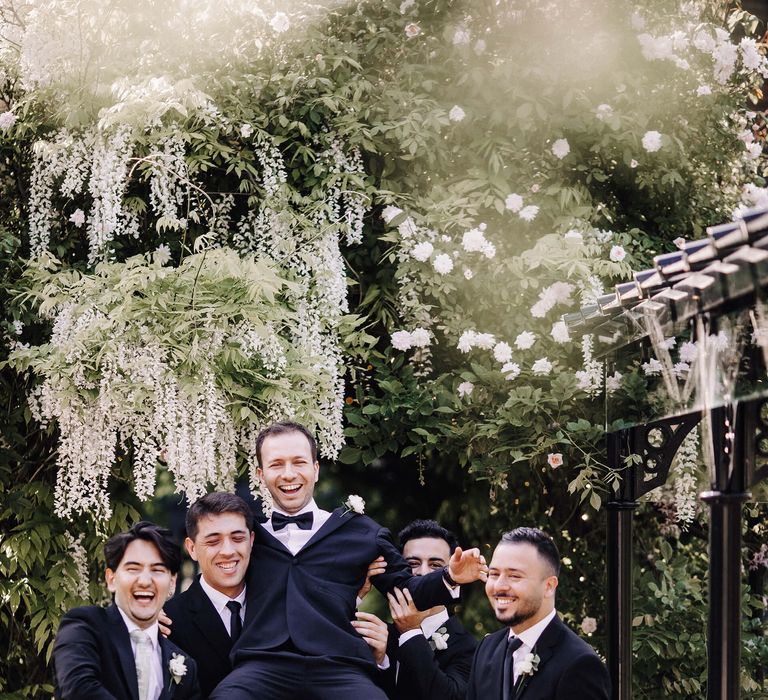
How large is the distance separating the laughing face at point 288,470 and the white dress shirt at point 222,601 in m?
0.40

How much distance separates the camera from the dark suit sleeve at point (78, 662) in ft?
11.9

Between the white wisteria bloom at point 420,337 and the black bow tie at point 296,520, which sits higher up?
the white wisteria bloom at point 420,337

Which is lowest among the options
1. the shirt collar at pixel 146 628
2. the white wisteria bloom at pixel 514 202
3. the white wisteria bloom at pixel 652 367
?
the shirt collar at pixel 146 628

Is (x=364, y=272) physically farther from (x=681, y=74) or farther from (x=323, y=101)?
(x=681, y=74)

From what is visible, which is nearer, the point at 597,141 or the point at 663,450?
the point at 663,450

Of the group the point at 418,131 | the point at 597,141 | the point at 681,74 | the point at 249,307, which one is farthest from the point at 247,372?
the point at 681,74

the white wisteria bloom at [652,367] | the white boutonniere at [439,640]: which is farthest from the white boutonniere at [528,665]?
the white wisteria bloom at [652,367]

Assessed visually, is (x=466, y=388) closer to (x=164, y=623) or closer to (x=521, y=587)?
(x=521, y=587)

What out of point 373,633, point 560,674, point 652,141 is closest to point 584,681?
point 560,674

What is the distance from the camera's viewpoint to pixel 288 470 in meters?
4.32

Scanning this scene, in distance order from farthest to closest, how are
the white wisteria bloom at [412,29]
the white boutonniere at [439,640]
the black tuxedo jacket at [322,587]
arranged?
the white wisteria bloom at [412,29]
the white boutonniere at [439,640]
the black tuxedo jacket at [322,587]

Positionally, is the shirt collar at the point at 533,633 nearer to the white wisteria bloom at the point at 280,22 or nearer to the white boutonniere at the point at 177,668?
the white boutonniere at the point at 177,668

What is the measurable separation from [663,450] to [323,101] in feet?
8.89

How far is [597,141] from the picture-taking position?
6.31m
